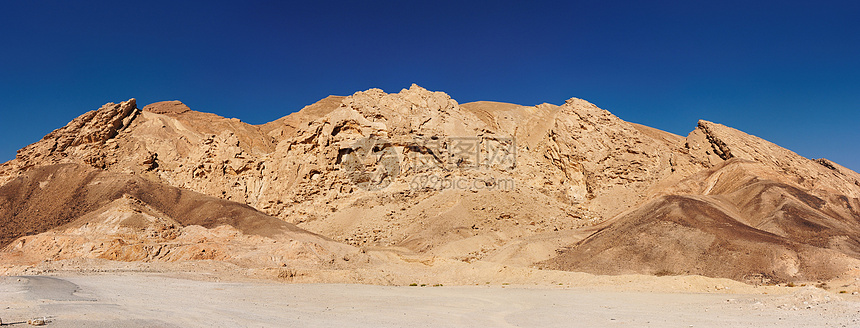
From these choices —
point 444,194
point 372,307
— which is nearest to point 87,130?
point 444,194

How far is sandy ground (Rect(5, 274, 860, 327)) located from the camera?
11.2m

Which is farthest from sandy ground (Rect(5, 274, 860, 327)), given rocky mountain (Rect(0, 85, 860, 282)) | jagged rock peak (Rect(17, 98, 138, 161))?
jagged rock peak (Rect(17, 98, 138, 161))

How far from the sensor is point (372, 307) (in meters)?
15.3

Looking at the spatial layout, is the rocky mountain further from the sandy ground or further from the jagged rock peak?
the sandy ground

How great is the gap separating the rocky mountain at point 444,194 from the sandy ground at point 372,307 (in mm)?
8593

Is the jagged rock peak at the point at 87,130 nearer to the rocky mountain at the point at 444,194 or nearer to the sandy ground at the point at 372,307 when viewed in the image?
the rocky mountain at the point at 444,194

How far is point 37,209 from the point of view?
125ft

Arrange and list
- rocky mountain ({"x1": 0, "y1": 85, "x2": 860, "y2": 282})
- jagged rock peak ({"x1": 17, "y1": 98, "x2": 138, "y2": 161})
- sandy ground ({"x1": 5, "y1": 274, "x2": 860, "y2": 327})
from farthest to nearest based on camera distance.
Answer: jagged rock peak ({"x1": 17, "y1": 98, "x2": 138, "y2": 161}) < rocky mountain ({"x1": 0, "y1": 85, "x2": 860, "y2": 282}) < sandy ground ({"x1": 5, "y1": 274, "x2": 860, "y2": 327})

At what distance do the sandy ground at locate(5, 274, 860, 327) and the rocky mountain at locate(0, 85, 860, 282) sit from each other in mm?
8593

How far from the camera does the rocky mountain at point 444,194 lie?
2702 cm

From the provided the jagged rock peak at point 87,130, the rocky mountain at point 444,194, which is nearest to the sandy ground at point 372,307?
the rocky mountain at point 444,194

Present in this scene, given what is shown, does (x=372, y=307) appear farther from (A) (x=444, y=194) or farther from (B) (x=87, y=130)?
(B) (x=87, y=130)

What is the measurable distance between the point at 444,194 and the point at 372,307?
26554 mm

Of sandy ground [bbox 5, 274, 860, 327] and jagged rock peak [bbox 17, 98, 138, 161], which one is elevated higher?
jagged rock peak [bbox 17, 98, 138, 161]
